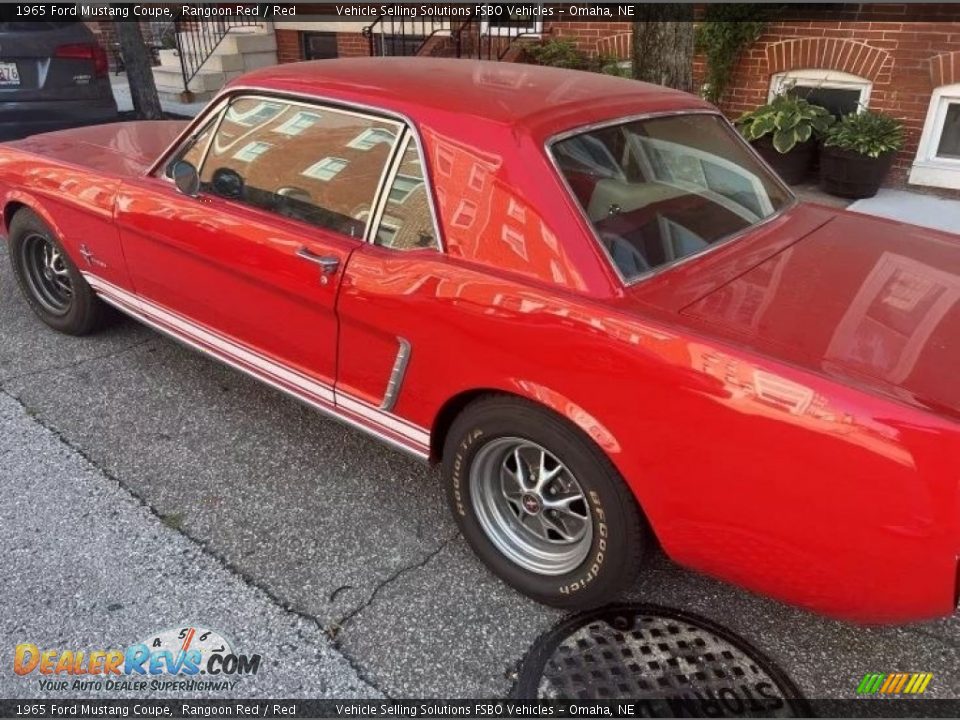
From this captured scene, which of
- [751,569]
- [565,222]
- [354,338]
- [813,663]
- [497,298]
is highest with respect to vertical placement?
[565,222]

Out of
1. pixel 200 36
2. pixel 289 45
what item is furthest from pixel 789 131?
pixel 200 36

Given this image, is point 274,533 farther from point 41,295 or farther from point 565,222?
point 41,295

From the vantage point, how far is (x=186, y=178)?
2.98 meters

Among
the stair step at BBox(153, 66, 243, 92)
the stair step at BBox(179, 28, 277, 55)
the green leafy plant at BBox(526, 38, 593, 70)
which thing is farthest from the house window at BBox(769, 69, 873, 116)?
the stair step at BBox(179, 28, 277, 55)

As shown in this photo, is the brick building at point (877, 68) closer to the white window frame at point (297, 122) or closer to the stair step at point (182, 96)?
the white window frame at point (297, 122)

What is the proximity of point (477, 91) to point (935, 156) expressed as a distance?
560cm

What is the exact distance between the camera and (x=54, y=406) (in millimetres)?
3453

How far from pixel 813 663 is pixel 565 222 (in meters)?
1.50

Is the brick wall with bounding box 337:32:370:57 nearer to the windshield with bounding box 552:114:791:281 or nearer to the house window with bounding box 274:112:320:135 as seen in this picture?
the house window with bounding box 274:112:320:135

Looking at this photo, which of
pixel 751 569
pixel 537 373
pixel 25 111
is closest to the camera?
pixel 751 569

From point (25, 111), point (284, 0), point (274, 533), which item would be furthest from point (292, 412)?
point (284, 0)

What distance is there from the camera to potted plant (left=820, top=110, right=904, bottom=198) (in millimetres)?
6031

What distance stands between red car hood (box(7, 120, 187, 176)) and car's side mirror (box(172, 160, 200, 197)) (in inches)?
22.1

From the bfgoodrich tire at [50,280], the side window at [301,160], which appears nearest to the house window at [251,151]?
the side window at [301,160]
